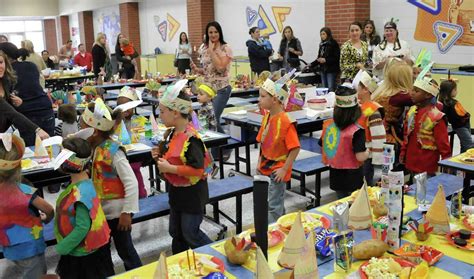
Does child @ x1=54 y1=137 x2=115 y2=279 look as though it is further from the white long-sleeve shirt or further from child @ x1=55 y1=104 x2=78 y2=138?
child @ x1=55 y1=104 x2=78 y2=138

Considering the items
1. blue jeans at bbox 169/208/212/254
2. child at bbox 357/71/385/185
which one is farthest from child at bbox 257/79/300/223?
blue jeans at bbox 169/208/212/254

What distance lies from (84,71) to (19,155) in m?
10.00

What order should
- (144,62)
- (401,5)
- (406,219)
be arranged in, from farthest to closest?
(144,62)
(401,5)
(406,219)

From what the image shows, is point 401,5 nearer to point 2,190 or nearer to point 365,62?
point 365,62

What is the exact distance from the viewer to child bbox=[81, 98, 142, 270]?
9.70 feet

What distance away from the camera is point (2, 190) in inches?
105

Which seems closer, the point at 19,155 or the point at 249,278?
the point at 249,278

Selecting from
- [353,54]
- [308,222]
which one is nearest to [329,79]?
[353,54]

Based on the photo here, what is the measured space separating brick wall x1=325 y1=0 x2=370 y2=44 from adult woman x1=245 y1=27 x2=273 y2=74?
53.5 inches

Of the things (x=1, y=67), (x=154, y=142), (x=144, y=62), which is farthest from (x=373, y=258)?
(x=144, y=62)

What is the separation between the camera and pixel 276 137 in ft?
11.6

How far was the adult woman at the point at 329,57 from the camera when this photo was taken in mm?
9438

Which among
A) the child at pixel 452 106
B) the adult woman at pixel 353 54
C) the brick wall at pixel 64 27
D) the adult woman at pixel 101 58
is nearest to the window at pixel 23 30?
the brick wall at pixel 64 27

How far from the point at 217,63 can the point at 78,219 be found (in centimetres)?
398
